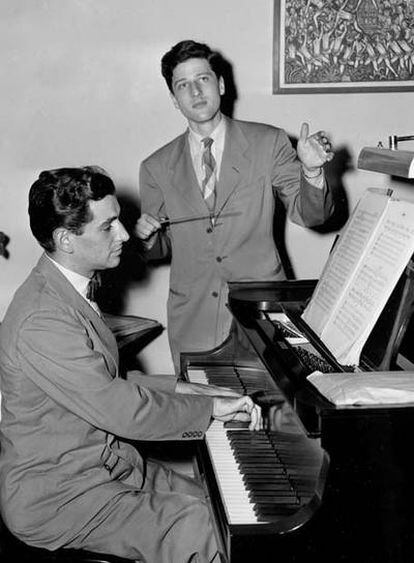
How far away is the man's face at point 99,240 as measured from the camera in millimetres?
2148

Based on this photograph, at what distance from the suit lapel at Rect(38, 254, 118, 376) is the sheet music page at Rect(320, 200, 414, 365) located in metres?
0.57

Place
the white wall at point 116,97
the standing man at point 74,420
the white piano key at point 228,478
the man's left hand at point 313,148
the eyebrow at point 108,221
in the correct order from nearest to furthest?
the white piano key at point 228,478 → the standing man at point 74,420 → the eyebrow at point 108,221 → the man's left hand at point 313,148 → the white wall at point 116,97

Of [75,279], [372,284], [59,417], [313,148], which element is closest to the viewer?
[372,284]

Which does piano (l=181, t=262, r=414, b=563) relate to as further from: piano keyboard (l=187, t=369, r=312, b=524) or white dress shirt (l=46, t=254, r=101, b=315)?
white dress shirt (l=46, t=254, r=101, b=315)

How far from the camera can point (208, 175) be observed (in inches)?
131

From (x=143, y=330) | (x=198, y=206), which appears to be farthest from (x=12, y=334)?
(x=143, y=330)

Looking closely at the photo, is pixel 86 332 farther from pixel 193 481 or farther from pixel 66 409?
pixel 193 481

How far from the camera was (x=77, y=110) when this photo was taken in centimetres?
402

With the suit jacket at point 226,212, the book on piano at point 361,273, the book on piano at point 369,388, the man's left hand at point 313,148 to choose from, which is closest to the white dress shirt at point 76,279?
the book on piano at point 361,273

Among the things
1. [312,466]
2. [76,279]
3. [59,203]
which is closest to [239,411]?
[312,466]

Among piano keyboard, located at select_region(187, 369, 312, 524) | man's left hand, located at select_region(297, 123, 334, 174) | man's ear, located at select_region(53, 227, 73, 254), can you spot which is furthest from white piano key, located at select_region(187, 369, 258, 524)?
man's left hand, located at select_region(297, 123, 334, 174)

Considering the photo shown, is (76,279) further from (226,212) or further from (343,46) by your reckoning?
(343,46)

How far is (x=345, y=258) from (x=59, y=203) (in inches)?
30.4

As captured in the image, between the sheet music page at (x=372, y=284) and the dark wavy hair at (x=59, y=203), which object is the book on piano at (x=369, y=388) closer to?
the sheet music page at (x=372, y=284)
